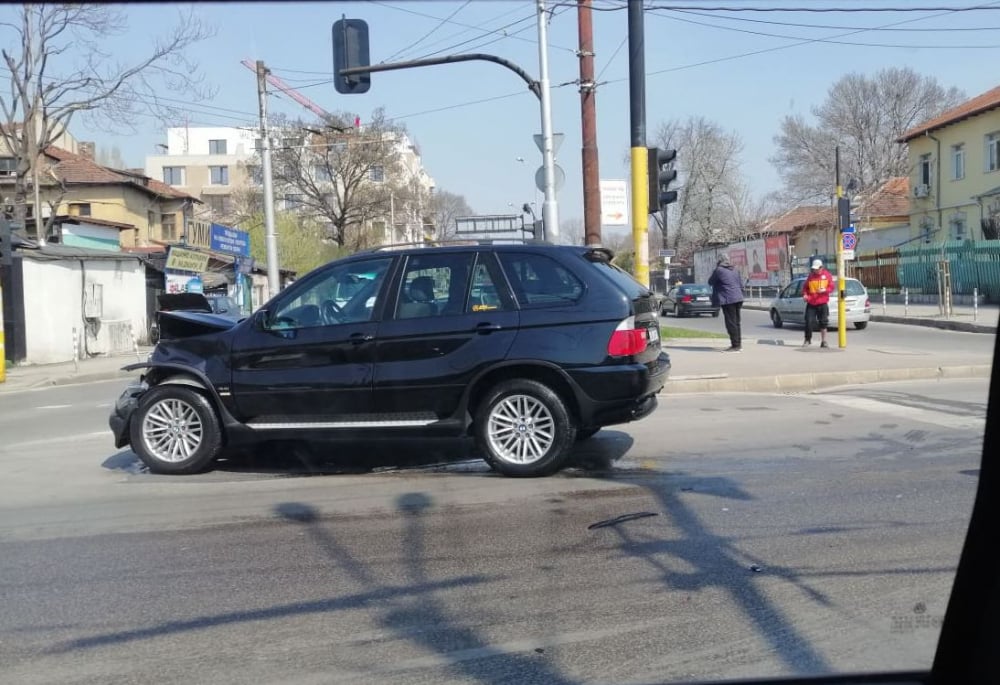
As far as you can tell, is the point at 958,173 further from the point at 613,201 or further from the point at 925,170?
the point at 613,201

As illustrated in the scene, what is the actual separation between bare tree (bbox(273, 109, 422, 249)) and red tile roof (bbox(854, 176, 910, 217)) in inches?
1103

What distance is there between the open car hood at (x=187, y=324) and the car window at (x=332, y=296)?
60 centimetres

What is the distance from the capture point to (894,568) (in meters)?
4.72

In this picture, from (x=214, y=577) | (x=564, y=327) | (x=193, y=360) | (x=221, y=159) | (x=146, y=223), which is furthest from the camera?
(x=221, y=159)

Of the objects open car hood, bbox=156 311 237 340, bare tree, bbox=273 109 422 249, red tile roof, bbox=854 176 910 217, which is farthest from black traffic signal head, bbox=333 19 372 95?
red tile roof, bbox=854 176 910 217

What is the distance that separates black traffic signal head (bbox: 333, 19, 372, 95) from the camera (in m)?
13.9

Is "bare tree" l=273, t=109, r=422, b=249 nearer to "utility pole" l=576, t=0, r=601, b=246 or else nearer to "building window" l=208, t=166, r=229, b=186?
"building window" l=208, t=166, r=229, b=186

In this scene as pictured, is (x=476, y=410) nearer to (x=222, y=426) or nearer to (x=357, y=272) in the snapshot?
(x=357, y=272)

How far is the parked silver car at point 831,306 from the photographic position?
23953 millimetres

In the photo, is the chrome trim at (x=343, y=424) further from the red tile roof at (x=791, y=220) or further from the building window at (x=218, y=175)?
the building window at (x=218, y=175)

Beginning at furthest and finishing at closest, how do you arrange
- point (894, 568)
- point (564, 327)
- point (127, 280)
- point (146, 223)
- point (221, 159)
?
point (221, 159) < point (146, 223) < point (127, 280) < point (564, 327) < point (894, 568)

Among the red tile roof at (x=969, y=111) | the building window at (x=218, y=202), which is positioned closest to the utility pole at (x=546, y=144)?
the red tile roof at (x=969, y=111)

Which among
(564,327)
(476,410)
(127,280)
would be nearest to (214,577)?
(476,410)

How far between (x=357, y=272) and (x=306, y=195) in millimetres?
52219
